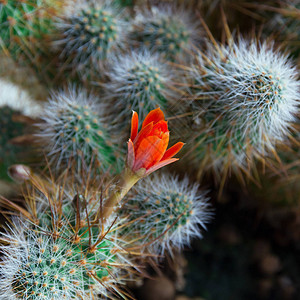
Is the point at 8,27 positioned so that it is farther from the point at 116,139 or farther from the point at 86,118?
the point at 116,139

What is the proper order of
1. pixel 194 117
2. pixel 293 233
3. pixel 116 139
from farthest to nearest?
1. pixel 293 233
2. pixel 116 139
3. pixel 194 117

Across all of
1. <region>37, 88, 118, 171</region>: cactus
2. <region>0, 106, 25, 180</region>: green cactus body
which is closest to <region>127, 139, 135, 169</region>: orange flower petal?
<region>37, 88, 118, 171</region>: cactus

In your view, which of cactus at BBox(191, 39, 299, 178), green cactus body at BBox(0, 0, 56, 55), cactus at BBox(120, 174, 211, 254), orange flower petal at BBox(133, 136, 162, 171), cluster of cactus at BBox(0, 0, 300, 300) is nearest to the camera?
orange flower petal at BBox(133, 136, 162, 171)

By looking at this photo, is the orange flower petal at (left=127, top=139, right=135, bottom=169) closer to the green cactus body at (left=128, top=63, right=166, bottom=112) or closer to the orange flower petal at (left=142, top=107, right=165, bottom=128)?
the orange flower petal at (left=142, top=107, right=165, bottom=128)

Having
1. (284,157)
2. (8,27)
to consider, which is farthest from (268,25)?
(8,27)

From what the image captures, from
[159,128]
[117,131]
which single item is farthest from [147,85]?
[159,128]

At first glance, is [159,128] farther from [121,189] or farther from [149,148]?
[121,189]
